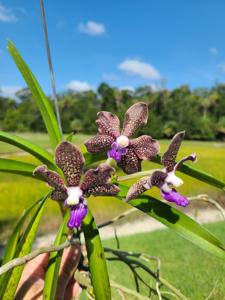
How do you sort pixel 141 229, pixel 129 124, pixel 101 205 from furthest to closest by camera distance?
pixel 101 205, pixel 141 229, pixel 129 124

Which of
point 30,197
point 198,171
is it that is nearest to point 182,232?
point 198,171

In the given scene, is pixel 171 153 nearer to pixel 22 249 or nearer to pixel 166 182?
pixel 166 182

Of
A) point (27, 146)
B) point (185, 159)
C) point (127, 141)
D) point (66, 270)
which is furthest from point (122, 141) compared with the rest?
point (66, 270)

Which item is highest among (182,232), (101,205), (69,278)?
(182,232)

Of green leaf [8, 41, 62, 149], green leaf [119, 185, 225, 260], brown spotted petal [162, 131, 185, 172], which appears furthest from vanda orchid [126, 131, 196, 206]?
green leaf [8, 41, 62, 149]

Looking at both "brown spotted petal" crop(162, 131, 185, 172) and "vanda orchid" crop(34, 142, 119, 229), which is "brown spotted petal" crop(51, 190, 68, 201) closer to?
"vanda orchid" crop(34, 142, 119, 229)

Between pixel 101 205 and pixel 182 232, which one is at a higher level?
pixel 182 232

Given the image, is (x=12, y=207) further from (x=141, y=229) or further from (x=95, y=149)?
(x=95, y=149)
